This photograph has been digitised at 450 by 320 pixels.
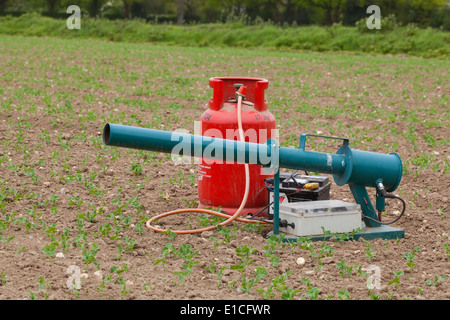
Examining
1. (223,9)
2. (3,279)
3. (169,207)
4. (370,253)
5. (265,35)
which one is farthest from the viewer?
(223,9)

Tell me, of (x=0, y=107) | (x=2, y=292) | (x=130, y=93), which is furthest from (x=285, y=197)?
(x=130, y=93)

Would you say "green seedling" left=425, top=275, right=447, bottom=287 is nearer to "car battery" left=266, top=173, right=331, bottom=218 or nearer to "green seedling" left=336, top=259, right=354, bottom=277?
Answer: "green seedling" left=336, top=259, right=354, bottom=277

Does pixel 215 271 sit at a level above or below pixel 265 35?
below

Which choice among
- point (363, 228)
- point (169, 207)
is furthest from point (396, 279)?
point (169, 207)

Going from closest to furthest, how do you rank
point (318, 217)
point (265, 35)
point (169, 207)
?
point (318, 217) < point (169, 207) < point (265, 35)

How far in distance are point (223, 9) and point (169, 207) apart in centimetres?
3154

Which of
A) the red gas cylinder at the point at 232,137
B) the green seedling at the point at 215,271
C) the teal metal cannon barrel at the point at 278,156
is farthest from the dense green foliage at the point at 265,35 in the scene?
the green seedling at the point at 215,271

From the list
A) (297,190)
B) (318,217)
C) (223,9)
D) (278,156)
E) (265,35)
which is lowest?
(318,217)

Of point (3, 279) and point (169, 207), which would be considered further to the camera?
point (169, 207)

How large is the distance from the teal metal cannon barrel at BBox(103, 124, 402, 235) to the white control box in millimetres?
145

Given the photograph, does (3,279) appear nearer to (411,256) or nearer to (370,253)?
(370,253)

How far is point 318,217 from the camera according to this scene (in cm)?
423

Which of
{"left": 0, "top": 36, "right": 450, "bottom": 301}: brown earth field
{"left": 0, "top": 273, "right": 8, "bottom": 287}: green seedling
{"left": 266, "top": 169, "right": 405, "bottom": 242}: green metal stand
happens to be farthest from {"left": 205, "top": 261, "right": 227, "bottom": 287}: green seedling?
{"left": 0, "top": 273, "right": 8, "bottom": 287}: green seedling

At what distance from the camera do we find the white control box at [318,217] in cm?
420
